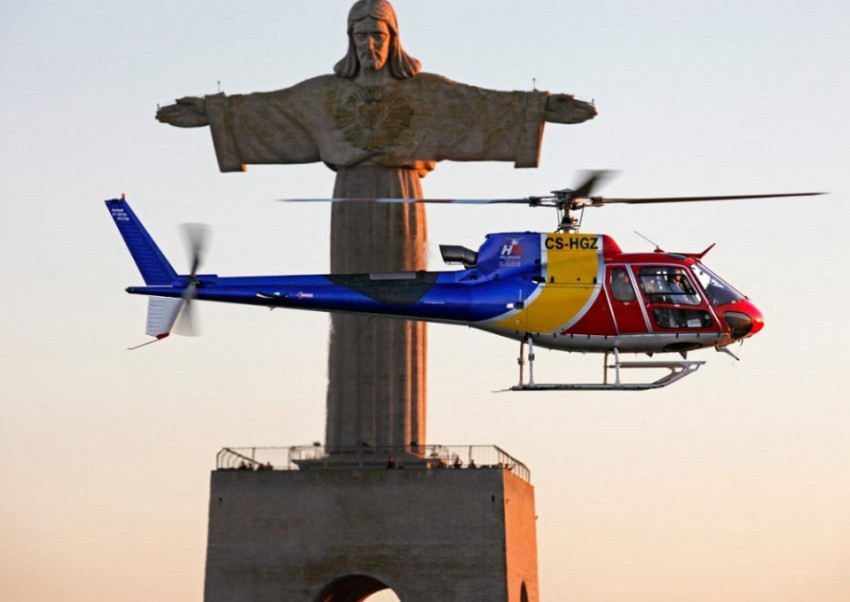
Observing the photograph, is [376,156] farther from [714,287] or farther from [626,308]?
[714,287]

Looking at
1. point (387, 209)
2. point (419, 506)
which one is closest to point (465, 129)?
point (387, 209)

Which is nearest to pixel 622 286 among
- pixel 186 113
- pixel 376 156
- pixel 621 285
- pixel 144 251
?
pixel 621 285

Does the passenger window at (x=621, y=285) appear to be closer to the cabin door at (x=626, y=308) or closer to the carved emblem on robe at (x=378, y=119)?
the cabin door at (x=626, y=308)

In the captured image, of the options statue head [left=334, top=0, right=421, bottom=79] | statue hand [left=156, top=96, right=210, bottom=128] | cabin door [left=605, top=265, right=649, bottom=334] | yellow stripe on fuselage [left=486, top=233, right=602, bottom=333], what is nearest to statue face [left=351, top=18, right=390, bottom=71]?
statue head [left=334, top=0, right=421, bottom=79]

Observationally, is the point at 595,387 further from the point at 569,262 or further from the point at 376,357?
the point at 376,357

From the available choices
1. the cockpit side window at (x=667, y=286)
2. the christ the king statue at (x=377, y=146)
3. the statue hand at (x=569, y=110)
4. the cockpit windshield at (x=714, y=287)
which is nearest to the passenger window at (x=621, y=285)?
the cockpit side window at (x=667, y=286)

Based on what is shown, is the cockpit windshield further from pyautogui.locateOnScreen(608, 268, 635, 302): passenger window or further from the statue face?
the statue face
